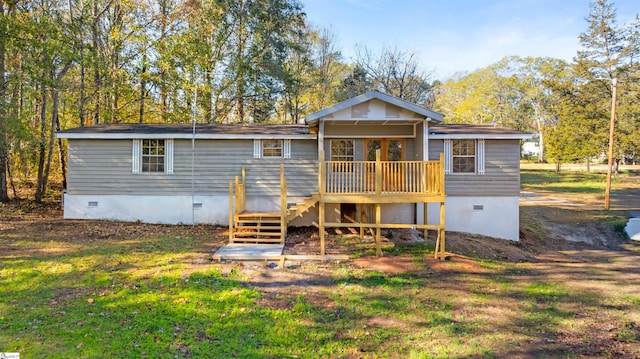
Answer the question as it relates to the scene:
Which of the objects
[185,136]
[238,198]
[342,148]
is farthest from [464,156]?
[185,136]

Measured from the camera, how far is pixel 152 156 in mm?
11578

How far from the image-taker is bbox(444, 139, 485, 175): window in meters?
11.3

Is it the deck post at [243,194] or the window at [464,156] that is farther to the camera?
the window at [464,156]

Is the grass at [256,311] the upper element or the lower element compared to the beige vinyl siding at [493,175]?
lower

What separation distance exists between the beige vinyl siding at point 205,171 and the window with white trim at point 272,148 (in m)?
0.14

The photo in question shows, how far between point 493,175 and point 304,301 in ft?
27.6

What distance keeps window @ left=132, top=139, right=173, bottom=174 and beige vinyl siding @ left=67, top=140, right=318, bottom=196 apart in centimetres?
16

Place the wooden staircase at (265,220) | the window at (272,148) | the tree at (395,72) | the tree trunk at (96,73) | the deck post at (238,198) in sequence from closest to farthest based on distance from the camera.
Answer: the wooden staircase at (265,220) < the deck post at (238,198) < the window at (272,148) < the tree trunk at (96,73) < the tree at (395,72)

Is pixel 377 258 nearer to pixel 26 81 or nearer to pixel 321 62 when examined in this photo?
pixel 26 81

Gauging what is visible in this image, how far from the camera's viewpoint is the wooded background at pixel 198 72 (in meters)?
13.7

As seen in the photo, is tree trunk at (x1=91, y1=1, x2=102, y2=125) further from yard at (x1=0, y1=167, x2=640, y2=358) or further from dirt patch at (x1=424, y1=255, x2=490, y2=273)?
dirt patch at (x1=424, y1=255, x2=490, y2=273)

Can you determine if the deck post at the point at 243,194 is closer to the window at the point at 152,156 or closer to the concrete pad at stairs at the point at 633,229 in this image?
the window at the point at 152,156

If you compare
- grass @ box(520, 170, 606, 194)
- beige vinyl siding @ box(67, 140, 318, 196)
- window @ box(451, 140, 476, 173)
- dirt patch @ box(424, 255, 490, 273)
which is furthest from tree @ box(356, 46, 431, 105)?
dirt patch @ box(424, 255, 490, 273)

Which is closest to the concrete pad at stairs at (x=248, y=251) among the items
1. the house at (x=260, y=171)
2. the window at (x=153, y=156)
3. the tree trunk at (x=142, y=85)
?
the house at (x=260, y=171)
